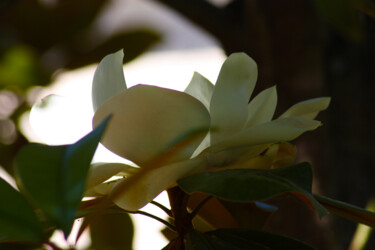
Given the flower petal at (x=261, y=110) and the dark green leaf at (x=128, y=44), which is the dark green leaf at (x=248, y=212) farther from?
the dark green leaf at (x=128, y=44)

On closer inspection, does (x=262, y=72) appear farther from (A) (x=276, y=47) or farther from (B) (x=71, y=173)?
(B) (x=71, y=173)

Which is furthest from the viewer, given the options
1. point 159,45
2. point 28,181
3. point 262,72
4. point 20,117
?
point 159,45

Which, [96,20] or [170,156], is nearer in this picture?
[170,156]

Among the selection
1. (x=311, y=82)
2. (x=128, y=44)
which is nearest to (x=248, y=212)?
(x=311, y=82)

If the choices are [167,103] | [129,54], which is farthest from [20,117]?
[167,103]

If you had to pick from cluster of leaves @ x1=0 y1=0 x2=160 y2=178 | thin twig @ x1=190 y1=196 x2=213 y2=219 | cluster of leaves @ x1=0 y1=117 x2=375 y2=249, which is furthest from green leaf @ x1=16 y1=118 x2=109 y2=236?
cluster of leaves @ x1=0 y1=0 x2=160 y2=178
